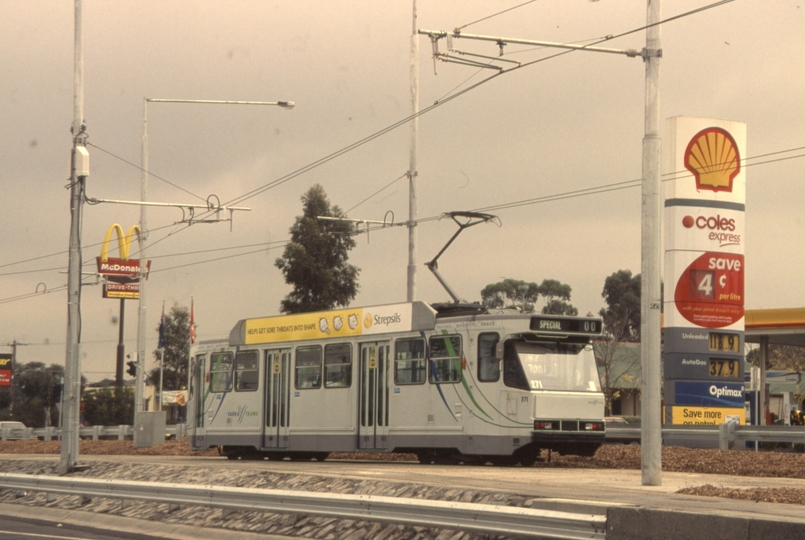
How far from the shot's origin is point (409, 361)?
78.0ft

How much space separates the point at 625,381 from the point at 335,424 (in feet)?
138

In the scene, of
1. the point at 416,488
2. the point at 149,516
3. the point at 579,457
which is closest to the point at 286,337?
the point at 579,457

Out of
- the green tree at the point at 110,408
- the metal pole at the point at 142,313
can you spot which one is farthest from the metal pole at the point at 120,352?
the metal pole at the point at 142,313

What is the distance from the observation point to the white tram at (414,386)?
861 inches

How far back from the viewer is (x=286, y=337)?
26.9 metres

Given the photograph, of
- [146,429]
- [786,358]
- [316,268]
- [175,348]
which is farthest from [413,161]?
[175,348]

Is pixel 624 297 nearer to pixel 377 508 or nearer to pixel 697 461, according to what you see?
pixel 697 461

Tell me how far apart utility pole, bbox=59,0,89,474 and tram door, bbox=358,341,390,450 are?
18.9 ft

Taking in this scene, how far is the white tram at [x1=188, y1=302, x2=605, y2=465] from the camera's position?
2188cm

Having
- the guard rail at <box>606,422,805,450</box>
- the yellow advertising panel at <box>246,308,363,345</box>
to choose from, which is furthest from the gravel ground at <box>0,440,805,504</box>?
the yellow advertising panel at <box>246,308,363,345</box>

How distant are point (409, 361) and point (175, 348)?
81.0m

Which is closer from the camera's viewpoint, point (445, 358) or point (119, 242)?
point (445, 358)

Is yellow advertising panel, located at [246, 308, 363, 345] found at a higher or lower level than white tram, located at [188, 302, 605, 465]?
higher

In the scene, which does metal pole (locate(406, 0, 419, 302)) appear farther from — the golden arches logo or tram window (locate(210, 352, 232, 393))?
the golden arches logo
